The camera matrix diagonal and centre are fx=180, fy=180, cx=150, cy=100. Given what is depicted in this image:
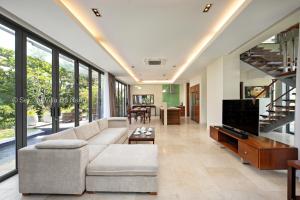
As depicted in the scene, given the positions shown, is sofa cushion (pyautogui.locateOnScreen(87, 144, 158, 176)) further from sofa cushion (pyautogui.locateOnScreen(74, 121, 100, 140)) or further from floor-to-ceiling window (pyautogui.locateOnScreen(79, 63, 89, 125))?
floor-to-ceiling window (pyautogui.locateOnScreen(79, 63, 89, 125))

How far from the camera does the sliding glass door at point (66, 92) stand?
14.8ft

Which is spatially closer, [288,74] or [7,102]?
[7,102]

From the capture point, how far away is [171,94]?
50.0 feet

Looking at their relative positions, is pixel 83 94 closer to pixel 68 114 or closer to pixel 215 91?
pixel 68 114

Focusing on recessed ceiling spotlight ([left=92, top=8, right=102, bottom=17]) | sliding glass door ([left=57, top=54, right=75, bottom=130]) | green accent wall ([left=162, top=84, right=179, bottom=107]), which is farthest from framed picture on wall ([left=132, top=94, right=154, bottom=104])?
recessed ceiling spotlight ([left=92, top=8, right=102, bottom=17])

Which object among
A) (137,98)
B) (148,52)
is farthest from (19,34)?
(137,98)

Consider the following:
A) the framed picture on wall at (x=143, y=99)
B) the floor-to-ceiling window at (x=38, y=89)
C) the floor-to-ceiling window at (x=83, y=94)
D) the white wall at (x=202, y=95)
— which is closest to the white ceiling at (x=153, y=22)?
the floor-to-ceiling window at (x=38, y=89)

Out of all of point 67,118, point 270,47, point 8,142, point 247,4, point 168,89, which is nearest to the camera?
point 247,4

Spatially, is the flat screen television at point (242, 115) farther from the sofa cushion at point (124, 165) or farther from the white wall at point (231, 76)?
the sofa cushion at point (124, 165)

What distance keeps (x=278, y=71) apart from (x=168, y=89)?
9.93 meters

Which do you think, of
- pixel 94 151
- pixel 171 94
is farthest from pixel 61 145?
pixel 171 94

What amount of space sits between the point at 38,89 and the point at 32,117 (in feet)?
1.93

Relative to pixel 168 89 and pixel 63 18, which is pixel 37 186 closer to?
pixel 63 18

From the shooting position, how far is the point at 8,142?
3.05m
